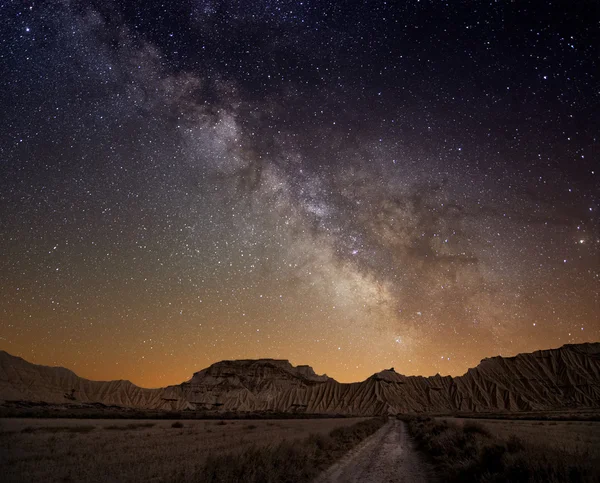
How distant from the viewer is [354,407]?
126062 mm

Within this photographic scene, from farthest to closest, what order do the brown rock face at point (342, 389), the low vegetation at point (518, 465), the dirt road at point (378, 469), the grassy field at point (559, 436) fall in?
1. the brown rock face at point (342, 389)
2. the grassy field at point (559, 436)
3. the dirt road at point (378, 469)
4. the low vegetation at point (518, 465)

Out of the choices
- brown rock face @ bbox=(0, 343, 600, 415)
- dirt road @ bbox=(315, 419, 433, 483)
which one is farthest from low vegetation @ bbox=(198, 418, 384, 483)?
brown rock face @ bbox=(0, 343, 600, 415)

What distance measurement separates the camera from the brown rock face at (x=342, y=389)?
105556 mm

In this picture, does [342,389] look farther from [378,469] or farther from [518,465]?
[518,465]

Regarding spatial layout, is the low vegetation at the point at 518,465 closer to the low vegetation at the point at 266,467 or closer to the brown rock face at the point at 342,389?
the low vegetation at the point at 266,467

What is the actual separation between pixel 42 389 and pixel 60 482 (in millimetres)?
139450

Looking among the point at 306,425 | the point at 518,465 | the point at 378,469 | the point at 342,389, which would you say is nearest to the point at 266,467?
the point at 378,469

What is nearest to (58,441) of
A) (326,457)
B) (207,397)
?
(326,457)

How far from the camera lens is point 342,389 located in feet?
463

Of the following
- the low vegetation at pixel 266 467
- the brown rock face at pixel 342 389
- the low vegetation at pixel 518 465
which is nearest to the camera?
the low vegetation at pixel 518 465

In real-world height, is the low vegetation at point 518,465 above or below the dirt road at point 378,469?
above

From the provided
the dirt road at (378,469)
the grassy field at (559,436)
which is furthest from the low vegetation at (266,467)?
the grassy field at (559,436)

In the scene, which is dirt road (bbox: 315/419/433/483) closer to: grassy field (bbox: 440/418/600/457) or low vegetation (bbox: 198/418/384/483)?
low vegetation (bbox: 198/418/384/483)

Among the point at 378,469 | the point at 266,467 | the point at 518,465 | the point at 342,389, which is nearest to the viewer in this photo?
the point at 518,465
